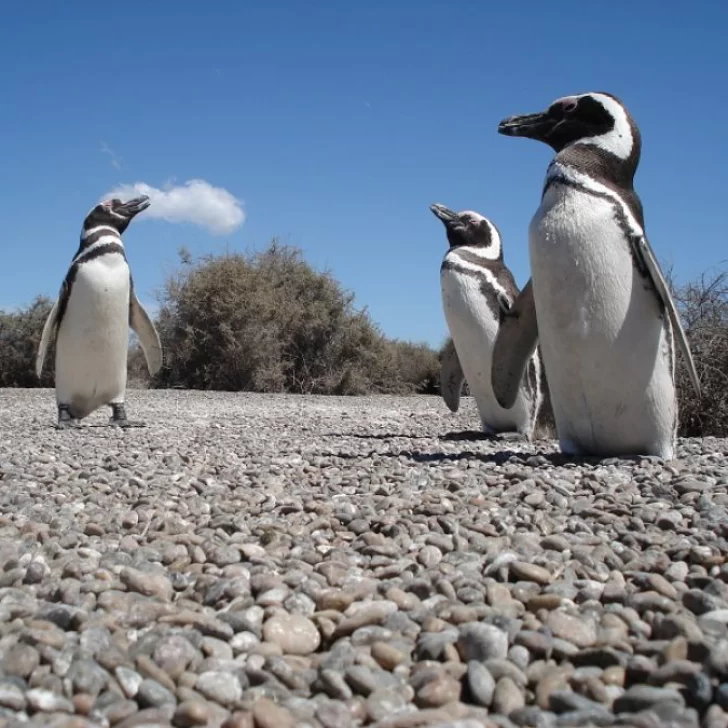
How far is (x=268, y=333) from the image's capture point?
1981 centimetres

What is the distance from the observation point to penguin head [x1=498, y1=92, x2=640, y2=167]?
438 centimetres

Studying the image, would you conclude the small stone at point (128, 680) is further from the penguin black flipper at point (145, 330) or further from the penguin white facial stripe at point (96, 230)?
the penguin white facial stripe at point (96, 230)

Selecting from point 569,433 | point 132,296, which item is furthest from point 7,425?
point 569,433

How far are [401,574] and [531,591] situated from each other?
38 cm

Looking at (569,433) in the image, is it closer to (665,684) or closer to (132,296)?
(665,684)

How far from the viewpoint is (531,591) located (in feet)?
6.66

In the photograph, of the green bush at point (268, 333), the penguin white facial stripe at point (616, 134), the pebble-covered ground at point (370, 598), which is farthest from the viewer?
the green bush at point (268, 333)

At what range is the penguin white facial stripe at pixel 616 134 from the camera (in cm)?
437

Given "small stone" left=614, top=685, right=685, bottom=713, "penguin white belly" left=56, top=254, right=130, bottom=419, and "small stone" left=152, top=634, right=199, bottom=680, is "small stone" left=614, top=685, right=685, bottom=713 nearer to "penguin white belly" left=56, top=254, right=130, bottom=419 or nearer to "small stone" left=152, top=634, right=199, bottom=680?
"small stone" left=152, top=634, right=199, bottom=680

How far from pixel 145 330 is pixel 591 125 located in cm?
518

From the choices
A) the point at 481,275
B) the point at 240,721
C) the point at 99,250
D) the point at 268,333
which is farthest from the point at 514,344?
the point at 268,333

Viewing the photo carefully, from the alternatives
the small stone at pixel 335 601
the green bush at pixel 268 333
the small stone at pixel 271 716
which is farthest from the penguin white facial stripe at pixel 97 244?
the green bush at pixel 268 333

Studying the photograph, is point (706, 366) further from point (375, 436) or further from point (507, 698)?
point (507, 698)

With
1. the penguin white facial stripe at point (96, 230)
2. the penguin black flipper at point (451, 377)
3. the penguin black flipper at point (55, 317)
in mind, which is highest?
the penguin white facial stripe at point (96, 230)
